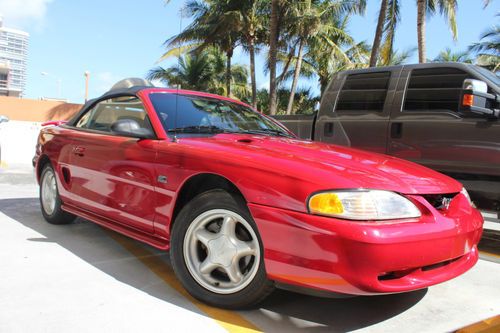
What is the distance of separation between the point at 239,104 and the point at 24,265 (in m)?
2.24

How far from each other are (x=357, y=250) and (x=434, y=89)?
3100mm

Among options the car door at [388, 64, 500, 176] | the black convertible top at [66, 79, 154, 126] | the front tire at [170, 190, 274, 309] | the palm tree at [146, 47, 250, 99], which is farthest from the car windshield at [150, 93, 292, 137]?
the palm tree at [146, 47, 250, 99]

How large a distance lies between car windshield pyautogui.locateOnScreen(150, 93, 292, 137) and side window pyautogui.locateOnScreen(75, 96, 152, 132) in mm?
167

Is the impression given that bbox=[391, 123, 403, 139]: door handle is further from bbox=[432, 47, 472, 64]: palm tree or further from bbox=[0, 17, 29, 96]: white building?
bbox=[0, 17, 29, 96]: white building

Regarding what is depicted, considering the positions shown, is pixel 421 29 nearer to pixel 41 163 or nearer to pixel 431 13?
pixel 431 13

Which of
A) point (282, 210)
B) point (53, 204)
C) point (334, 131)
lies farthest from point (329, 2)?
point (282, 210)

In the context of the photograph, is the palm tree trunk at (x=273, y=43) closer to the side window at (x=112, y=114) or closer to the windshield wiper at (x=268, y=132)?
the side window at (x=112, y=114)

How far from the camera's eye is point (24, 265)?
11.3ft

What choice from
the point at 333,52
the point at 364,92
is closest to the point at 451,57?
the point at 333,52

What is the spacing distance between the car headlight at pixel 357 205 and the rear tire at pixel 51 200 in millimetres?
3089

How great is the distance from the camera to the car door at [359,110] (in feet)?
16.3

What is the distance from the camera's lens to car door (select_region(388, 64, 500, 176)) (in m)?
4.27

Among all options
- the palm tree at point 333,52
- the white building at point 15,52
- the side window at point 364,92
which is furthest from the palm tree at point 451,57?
the white building at point 15,52

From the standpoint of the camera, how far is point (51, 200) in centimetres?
473
